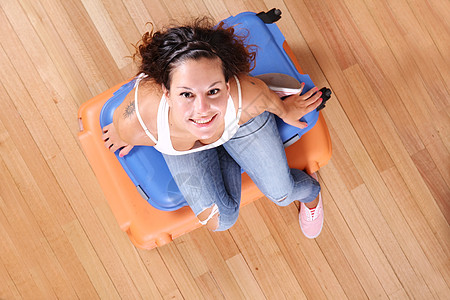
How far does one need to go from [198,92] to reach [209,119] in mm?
113

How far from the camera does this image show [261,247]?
5.37 ft

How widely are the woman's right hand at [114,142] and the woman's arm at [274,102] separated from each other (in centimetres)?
44

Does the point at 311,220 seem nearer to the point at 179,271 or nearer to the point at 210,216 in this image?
the point at 210,216

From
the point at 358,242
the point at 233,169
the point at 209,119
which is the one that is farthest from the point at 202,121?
the point at 358,242

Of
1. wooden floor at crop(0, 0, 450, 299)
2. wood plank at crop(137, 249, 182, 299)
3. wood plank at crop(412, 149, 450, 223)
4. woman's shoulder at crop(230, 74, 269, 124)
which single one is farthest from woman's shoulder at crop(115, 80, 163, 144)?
wood plank at crop(412, 149, 450, 223)

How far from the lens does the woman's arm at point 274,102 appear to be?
43.0 inches

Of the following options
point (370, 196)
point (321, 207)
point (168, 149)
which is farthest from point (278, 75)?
point (370, 196)

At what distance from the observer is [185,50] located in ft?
2.97

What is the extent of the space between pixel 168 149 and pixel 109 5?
89 centimetres

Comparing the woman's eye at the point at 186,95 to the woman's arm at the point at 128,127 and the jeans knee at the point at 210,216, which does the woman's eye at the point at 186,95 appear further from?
the jeans knee at the point at 210,216

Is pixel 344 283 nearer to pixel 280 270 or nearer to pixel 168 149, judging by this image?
pixel 280 270

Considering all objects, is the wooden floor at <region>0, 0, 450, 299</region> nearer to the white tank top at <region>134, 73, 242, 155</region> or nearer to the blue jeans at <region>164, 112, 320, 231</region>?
the blue jeans at <region>164, 112, 320, 231</region>

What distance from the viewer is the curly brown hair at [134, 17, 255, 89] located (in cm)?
91

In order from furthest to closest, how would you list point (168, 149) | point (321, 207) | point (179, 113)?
point (321, 207), point (168, 149), point (179, 113)
